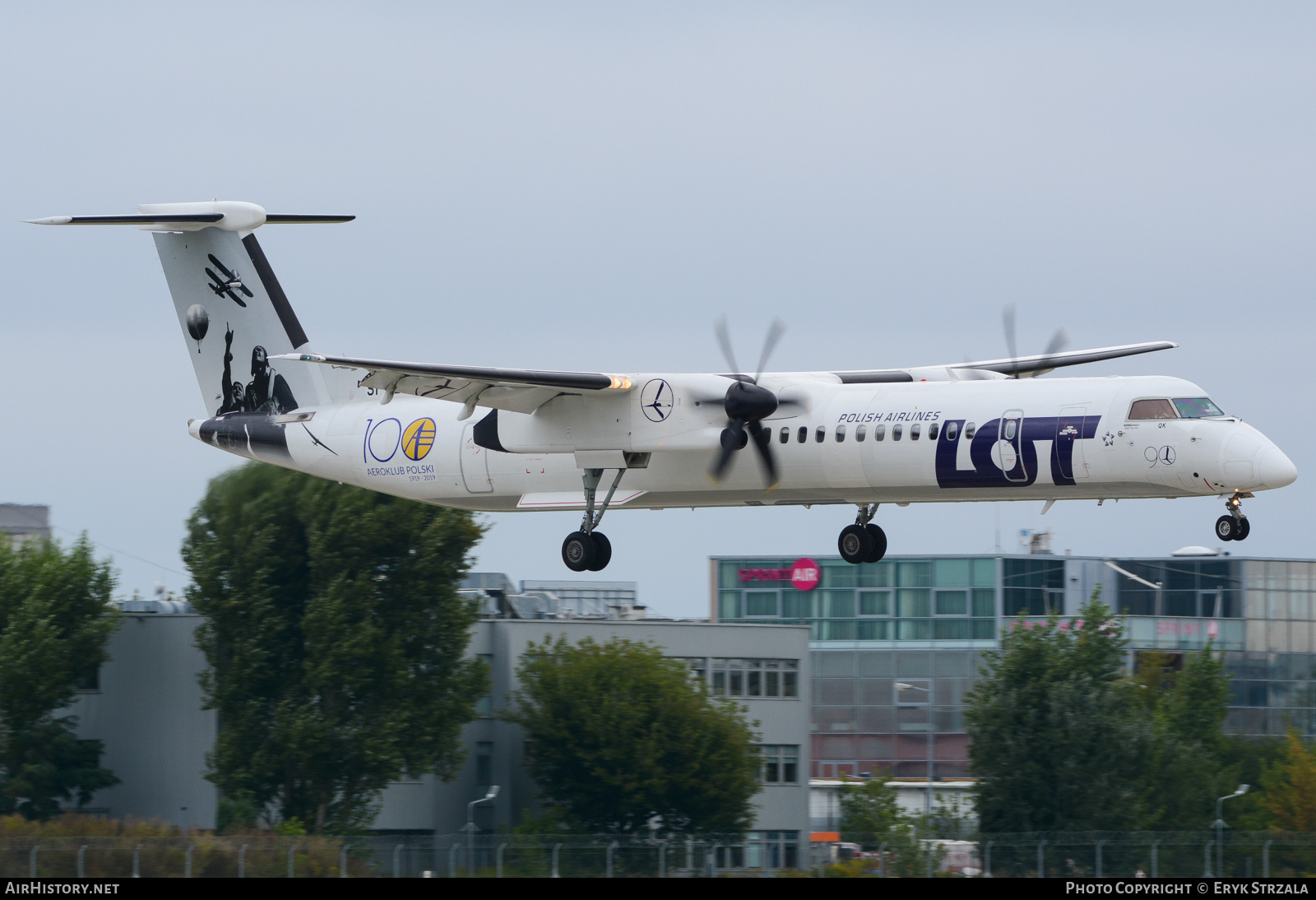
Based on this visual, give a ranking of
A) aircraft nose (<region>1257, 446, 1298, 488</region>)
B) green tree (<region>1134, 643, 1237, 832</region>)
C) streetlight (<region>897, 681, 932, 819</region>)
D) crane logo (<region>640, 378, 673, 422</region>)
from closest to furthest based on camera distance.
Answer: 1. aircraft nose (<region>1257, 446, 1298, 488</region>)
2. crane logo (<region>640, 378, 673, 422</region>)
3. green tree (<region>1134, 643, 1237, 832</region>)
4. streetlight (<region>897, 681, 932, 819</region>)

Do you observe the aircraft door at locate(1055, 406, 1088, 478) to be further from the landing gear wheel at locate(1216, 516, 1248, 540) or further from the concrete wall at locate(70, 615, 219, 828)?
the concrete wall at locate(70, 615, 219, 828)

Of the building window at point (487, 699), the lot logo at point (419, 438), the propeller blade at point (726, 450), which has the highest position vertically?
the lot logo at point (419, 438)

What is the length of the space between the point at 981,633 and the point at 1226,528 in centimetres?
4800

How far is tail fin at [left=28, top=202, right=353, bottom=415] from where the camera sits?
109ft

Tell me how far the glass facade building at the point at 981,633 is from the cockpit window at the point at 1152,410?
152 feet

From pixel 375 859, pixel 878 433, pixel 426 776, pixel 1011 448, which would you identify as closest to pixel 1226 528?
pixel 1011 448

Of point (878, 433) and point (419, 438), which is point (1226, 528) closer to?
point (878, 433)

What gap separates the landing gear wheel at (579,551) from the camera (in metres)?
29.3

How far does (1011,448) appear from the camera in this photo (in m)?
25.6

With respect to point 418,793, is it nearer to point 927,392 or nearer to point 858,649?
point 858,649

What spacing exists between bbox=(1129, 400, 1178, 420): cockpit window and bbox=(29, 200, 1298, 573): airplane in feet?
0.11

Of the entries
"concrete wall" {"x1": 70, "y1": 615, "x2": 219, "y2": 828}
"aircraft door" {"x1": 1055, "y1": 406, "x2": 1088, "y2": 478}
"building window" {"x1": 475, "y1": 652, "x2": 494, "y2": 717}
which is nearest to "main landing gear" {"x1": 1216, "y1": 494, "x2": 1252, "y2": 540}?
"aircraft door" {"x1": 1055, "y1": 406, "x2": 1088, "y2": 478}

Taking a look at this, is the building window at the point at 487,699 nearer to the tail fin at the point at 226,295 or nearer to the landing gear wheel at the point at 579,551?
the tail fin at the point at 226,295

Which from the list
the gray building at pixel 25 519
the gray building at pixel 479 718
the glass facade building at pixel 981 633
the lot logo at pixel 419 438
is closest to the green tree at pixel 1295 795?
the glass facade building at pixel 981 633
